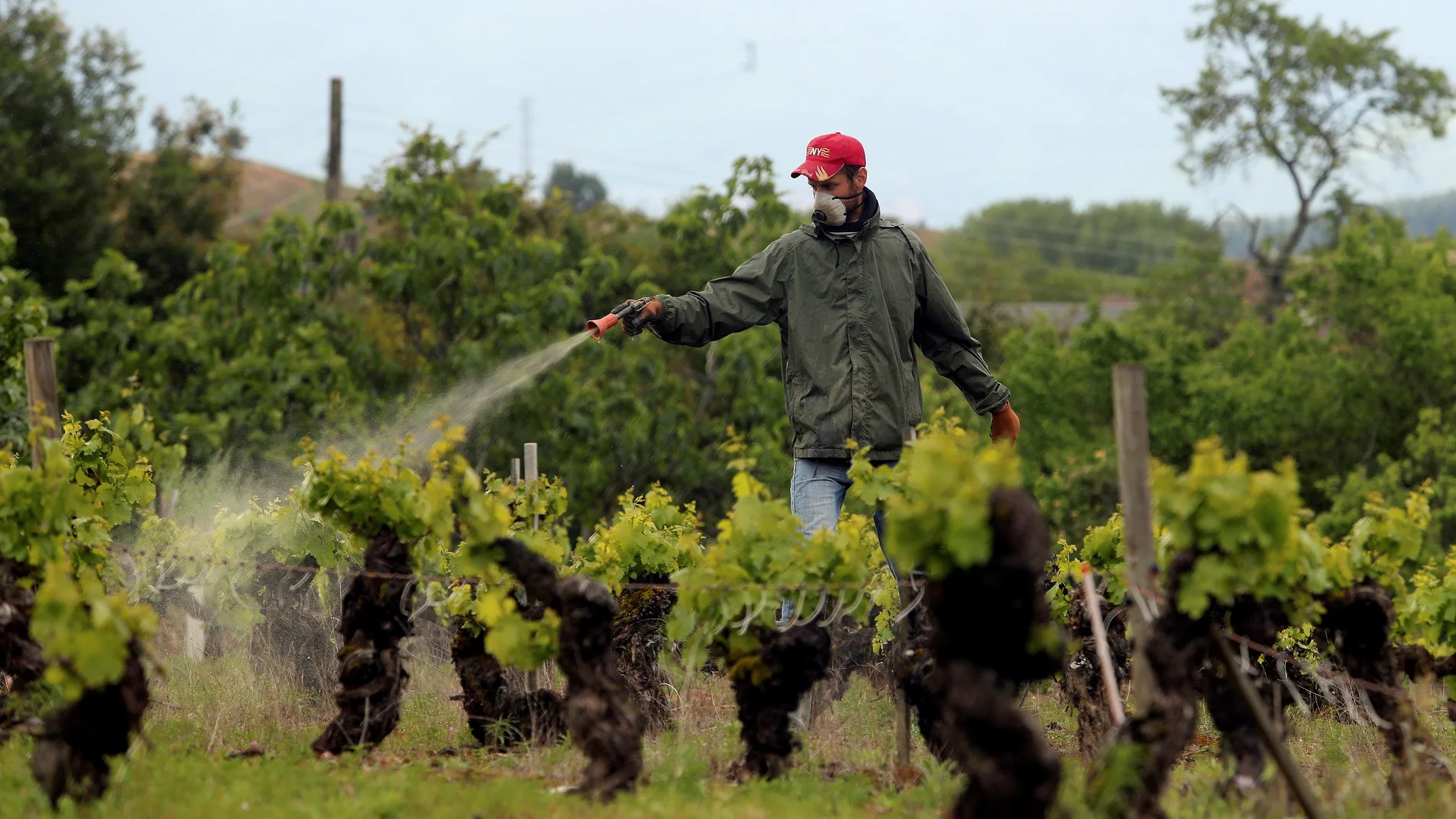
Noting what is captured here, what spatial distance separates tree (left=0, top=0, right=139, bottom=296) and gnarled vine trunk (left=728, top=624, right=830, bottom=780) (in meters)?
24.2

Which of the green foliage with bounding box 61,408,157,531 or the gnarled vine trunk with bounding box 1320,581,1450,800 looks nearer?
the gnarled vine trunk with bounding box 1320,581,1450,800

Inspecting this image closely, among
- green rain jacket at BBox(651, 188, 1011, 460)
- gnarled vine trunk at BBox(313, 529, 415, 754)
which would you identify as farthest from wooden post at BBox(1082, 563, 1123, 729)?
gnarled vine trunk at BBox(313, 529, 415, 754)

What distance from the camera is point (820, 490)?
6.46 m

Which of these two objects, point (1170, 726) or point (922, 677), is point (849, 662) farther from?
point (1170, 726)

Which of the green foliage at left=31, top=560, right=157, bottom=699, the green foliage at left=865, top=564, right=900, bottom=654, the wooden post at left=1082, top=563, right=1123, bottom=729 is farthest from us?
the green foliage at left=865, top=564, right=900, bottom=654

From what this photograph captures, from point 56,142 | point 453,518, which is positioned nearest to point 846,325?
point 453,518

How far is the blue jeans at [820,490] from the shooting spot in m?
6.43

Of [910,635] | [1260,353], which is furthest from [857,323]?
[1260,353]

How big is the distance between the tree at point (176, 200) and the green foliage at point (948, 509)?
91.1ft

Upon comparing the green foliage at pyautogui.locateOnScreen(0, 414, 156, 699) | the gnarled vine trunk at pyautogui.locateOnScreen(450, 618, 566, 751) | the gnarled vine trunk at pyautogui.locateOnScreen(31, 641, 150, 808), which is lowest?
the gnarled vine trunk at pyautogui.locateOnScreen(450, 618, 566, 751)

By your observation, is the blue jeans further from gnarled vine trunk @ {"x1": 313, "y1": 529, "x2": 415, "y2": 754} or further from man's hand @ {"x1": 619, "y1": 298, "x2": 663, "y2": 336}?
gnarled vine trunk @ {"x1": 313, "y1": 529, "x2": 415, "y2": 754}

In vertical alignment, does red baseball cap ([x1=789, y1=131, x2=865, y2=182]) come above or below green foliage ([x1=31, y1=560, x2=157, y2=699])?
above

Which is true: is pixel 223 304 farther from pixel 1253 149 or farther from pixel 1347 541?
pixel 1253 149

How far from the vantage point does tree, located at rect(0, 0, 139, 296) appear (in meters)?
27.4
